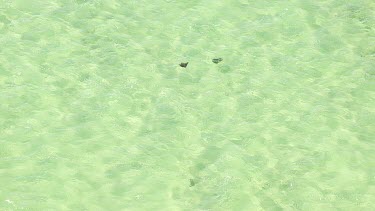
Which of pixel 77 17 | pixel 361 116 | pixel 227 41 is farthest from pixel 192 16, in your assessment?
pixel 361 116

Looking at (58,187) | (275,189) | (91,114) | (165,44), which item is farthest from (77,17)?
(275,189)

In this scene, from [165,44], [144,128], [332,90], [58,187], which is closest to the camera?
[58,187]

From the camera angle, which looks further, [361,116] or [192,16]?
[192,16]

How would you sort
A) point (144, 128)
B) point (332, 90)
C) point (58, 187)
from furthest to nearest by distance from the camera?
point (332, 90) < point (144, 128) < point (58, 187)

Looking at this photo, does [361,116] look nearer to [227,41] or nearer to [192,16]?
[227,41]

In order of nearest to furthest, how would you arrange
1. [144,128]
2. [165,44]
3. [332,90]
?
[144,128] → [332,90] → [165,44]

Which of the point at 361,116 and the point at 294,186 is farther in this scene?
the point at 361,116

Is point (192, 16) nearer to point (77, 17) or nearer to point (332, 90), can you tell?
point (77, 17)
